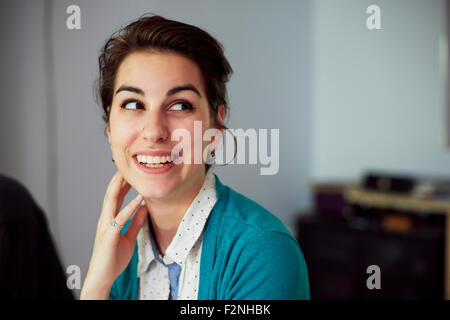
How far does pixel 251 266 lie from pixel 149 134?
207 mm

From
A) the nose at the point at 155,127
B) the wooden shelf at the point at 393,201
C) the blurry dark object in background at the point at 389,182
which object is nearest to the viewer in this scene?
the nose at the point at 155,127

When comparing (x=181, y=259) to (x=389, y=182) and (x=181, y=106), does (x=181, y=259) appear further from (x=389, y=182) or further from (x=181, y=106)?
(x=389, y=182)

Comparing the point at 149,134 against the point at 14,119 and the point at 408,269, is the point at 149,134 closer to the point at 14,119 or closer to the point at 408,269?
the point at 14,119

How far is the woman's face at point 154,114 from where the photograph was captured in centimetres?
46

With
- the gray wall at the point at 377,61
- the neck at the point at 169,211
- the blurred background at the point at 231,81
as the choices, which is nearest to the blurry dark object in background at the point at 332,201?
the gray wall at the point at 377,61

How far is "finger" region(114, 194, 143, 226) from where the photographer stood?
1.68ft

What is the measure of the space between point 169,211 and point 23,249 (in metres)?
0.25

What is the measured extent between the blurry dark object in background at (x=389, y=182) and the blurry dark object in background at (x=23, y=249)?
1.51m

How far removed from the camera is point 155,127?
459 mm

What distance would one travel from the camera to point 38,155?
0.55 metres

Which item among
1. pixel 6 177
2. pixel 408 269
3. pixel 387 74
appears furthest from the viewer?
pixel 408 269

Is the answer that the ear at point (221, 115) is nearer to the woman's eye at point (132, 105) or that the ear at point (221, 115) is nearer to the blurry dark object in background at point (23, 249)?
the woman's eye at point (132, 105)
